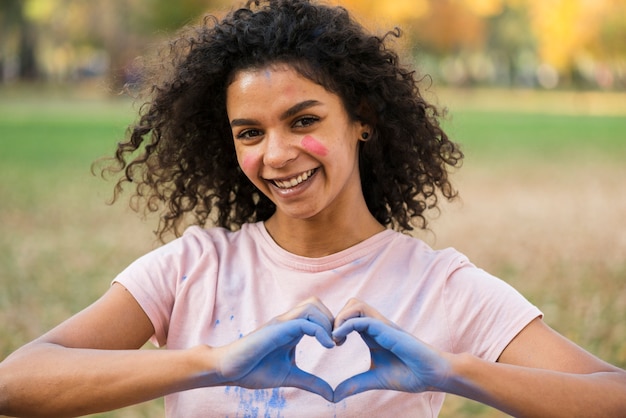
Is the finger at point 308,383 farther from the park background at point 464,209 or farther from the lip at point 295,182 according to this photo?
the park background at point 464,209

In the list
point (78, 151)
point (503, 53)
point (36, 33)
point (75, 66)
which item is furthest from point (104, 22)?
point (503, 53)

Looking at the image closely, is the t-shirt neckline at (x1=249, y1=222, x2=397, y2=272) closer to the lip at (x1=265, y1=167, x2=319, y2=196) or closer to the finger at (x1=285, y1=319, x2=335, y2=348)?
the lip at (x1=265, y1=167, x2=319, y2=196)

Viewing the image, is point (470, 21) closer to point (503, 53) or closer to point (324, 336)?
point (503, 53)

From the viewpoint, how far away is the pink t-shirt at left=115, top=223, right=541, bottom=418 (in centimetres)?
246

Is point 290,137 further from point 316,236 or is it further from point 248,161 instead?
point 316,236

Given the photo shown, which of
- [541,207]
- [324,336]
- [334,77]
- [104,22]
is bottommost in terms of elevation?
[324,336]

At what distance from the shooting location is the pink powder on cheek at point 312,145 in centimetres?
257

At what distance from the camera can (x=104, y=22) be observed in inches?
1714

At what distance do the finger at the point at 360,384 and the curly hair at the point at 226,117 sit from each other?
817 mm

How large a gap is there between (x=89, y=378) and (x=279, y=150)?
76 cm

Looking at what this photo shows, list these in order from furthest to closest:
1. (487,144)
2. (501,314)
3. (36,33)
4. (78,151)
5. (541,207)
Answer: (36,33)
(487,144)
(78,151)
(541,207)
(501,314)

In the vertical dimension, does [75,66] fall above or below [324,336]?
above

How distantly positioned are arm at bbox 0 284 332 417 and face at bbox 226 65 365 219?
432mm

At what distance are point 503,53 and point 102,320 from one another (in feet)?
217
